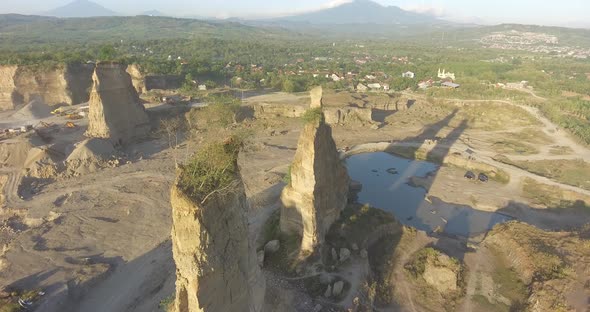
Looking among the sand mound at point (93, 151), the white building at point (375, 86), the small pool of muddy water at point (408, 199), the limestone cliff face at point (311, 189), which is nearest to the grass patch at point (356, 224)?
the limestone cliff face at point (311, 189)

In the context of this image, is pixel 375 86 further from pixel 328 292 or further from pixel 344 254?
pixel 328 292

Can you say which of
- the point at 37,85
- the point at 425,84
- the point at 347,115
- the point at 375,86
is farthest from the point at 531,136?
the point at 37,85

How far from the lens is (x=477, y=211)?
39438mm

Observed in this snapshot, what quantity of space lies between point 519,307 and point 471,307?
3018 millimetres

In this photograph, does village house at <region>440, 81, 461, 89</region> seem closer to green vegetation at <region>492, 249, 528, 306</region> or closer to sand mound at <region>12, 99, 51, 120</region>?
green vegetation at <region>492, 249, 528, 306</region>

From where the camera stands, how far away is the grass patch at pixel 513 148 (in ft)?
180

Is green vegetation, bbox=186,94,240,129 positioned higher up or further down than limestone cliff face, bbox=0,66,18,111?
further down

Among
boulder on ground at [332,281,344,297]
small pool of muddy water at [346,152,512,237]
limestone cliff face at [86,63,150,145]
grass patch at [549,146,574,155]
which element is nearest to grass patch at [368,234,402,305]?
boulder on ground at [332,281,344,297]

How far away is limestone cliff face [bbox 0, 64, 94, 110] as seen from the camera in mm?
66938

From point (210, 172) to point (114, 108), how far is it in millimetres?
43023

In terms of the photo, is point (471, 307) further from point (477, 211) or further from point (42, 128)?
point (42, 128)

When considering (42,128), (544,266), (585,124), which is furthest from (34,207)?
(585,124)

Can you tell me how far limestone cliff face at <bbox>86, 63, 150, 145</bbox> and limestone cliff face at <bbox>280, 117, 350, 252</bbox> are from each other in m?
32.7

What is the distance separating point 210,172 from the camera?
12.4 m
